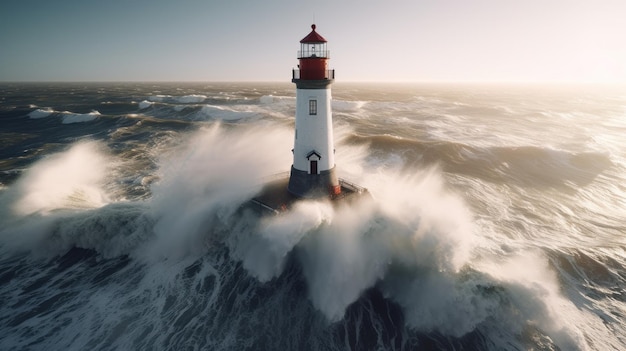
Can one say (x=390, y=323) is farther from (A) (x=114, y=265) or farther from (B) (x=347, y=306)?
(A) (x=114, y=265)

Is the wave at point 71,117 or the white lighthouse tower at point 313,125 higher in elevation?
the white lighthouse tower at point 313,125

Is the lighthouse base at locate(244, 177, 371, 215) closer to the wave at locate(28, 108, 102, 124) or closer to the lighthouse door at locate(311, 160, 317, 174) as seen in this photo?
the lighthouse door at locate(311, 160, 317, 174)

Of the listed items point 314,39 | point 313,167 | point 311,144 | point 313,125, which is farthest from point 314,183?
point 314,39

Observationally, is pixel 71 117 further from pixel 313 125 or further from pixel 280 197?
pixel 313 125

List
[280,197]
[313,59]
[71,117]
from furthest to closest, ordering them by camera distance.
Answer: [71,117] → [280,197] → [313,59]

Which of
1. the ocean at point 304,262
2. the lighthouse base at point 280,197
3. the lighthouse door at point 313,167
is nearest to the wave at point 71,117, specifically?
the ocean at point 304,262

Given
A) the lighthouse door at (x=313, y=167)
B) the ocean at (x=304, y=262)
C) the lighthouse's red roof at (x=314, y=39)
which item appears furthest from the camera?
the lighthouse door at (x=313, y=167)

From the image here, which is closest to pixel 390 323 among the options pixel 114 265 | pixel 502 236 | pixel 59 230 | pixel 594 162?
pixel 502 236

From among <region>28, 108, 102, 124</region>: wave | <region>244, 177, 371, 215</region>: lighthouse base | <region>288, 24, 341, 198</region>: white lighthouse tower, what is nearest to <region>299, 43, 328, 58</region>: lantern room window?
<region>288, 24, 341, 198</region>: white lighthouse tower

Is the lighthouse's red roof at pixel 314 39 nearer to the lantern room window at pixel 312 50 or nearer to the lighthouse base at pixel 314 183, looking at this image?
the lantern room window at pixel 312 50

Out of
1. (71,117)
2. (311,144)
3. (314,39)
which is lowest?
(71,117)
